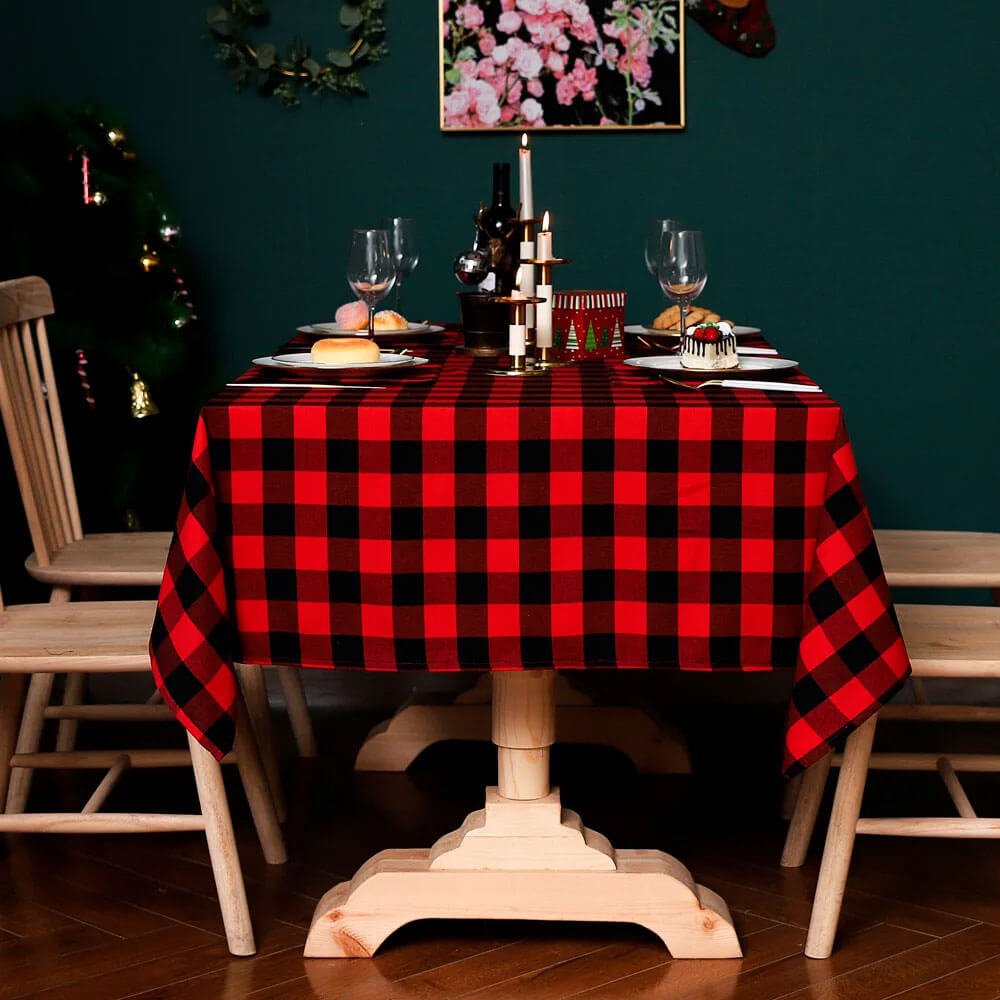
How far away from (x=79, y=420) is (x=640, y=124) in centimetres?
133

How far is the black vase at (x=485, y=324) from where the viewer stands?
7.09 feet

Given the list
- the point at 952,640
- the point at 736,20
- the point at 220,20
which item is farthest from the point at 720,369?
the point at 220,20

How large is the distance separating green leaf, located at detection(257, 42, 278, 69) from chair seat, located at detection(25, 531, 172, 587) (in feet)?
3.59

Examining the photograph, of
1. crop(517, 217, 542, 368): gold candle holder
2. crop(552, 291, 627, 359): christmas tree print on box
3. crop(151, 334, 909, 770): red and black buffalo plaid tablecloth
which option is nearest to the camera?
crop(151, 334, 909, 770): red and black buffalo plaid tablecloth

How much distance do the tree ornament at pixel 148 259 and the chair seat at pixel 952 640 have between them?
1.59 meters

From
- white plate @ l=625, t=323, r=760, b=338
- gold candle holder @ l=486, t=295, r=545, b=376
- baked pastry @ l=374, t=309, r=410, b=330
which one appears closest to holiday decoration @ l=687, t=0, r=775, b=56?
white plate @ l=625, t=323, r=760, b=338

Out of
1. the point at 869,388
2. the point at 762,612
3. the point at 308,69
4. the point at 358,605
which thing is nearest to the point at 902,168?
the point at 869,388

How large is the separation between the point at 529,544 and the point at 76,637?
70 cm

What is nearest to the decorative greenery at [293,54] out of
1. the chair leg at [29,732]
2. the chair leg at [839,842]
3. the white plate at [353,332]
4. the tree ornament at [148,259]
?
the tree ornament at [148,259]

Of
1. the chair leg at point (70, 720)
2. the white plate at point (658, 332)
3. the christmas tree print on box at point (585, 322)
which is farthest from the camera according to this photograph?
the chair leg at point (70, 720)

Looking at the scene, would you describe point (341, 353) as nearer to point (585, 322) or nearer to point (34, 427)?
point (585, 322)

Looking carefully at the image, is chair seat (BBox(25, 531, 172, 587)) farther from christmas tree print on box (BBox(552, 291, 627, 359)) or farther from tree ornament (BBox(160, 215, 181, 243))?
christmas tree print on box (BBox(552, 291, 627, 359))

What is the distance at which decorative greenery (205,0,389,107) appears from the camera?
302cm

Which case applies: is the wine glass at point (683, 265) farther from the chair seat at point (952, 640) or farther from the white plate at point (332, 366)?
the chair seat at point (952, 640)
